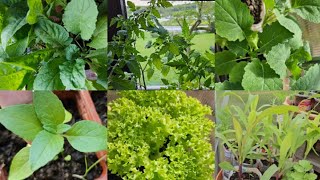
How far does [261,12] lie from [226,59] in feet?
0.48

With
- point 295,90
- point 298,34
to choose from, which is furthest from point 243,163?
point 298,34

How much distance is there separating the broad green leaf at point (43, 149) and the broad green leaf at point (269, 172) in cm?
52

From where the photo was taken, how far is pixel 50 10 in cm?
110

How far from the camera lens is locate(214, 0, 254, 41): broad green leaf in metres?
1.11

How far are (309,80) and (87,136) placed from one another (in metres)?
0.56

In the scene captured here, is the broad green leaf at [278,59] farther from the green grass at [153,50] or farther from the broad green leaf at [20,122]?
the broad green leaf at [20,122]

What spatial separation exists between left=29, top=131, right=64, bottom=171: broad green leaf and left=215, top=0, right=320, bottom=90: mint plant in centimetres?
42

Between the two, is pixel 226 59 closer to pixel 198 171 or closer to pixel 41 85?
pixel 198 171

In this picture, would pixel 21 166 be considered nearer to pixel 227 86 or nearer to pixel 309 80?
pixel 227 86

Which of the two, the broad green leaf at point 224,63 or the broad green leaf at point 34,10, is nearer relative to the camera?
the broad green leaf at point 34,10

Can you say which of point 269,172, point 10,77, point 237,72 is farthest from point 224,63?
point 10,77

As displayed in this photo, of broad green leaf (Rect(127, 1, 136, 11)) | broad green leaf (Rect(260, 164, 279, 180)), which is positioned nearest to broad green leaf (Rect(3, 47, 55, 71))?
broad green leaf (Rect(127, 1, 136, 11))

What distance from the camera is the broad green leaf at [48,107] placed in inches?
43.3

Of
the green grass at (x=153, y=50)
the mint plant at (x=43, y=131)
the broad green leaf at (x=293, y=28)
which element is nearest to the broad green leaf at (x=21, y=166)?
the mint plant at (x=43, y=131)
